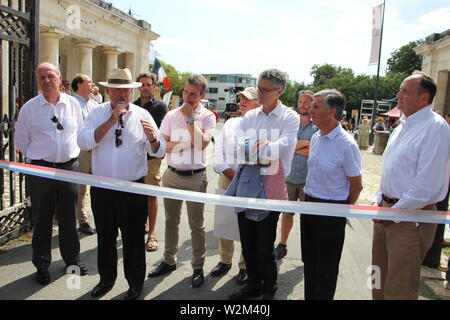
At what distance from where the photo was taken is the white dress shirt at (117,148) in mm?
3312

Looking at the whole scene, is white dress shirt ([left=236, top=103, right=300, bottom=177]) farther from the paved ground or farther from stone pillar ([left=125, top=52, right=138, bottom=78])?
stone pillar ([left=125, top=52, right=138, bottom=78])

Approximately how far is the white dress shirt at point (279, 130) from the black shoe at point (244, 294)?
4.06 feet

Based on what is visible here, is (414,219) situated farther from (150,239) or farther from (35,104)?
(35,104)

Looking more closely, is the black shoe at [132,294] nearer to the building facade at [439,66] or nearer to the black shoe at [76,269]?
the black shoe at [76,269]

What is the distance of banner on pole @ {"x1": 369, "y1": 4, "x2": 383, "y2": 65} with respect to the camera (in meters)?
21.3

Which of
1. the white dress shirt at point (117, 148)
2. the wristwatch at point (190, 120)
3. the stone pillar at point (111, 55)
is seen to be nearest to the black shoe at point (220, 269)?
the white dress shirt at point (117, 148)

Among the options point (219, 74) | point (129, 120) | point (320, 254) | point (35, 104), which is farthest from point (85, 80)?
point (219, 74)

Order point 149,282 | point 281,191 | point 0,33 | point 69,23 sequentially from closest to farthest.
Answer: point 281,191 → point 149,282 → point 0,33 → point 69,23

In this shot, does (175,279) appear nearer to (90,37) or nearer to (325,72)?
(90,37)

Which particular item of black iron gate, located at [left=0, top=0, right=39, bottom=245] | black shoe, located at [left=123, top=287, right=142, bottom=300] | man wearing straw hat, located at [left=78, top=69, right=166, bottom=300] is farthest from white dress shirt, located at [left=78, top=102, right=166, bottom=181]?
black iron gate, located at [left=0, top=0, right=39, bottom=245]

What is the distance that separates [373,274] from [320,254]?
56 centimetres

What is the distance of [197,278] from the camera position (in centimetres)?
382
